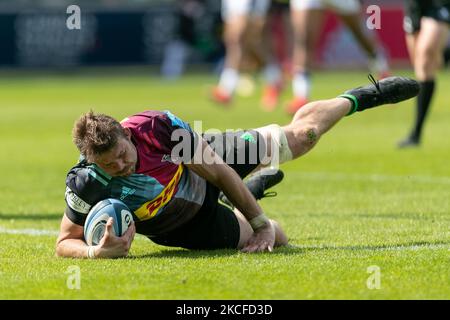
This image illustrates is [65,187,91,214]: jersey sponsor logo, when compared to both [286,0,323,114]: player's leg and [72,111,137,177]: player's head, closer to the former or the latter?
[72,111,137,177]: player's head

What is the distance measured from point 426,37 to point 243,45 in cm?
746

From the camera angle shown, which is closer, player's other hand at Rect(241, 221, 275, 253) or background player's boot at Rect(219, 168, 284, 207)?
player's other hand at Rect(241, 221, 275, 253)

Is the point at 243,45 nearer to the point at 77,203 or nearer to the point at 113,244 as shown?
the point at 77,203

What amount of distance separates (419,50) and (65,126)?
7.56m

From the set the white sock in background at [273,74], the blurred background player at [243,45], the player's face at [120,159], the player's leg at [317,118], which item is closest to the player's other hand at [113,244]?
the player's face at [120,159]

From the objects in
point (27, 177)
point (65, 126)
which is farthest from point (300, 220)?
point (65, 126)

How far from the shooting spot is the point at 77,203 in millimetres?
6875

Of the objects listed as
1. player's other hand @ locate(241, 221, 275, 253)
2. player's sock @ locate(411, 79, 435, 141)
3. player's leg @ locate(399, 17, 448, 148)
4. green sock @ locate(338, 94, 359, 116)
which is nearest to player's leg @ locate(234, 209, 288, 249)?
player's other hand @ locate(241, 221, 275, 253)

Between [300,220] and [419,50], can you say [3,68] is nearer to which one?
[419,50]

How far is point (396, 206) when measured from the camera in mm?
9227

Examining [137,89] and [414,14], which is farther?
[137,89]

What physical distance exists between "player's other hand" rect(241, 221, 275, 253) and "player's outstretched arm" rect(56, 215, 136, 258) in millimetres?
743

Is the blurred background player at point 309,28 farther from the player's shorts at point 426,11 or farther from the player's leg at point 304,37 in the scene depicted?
the player's shorts at point 426,11

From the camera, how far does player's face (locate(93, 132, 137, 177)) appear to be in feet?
21.2
